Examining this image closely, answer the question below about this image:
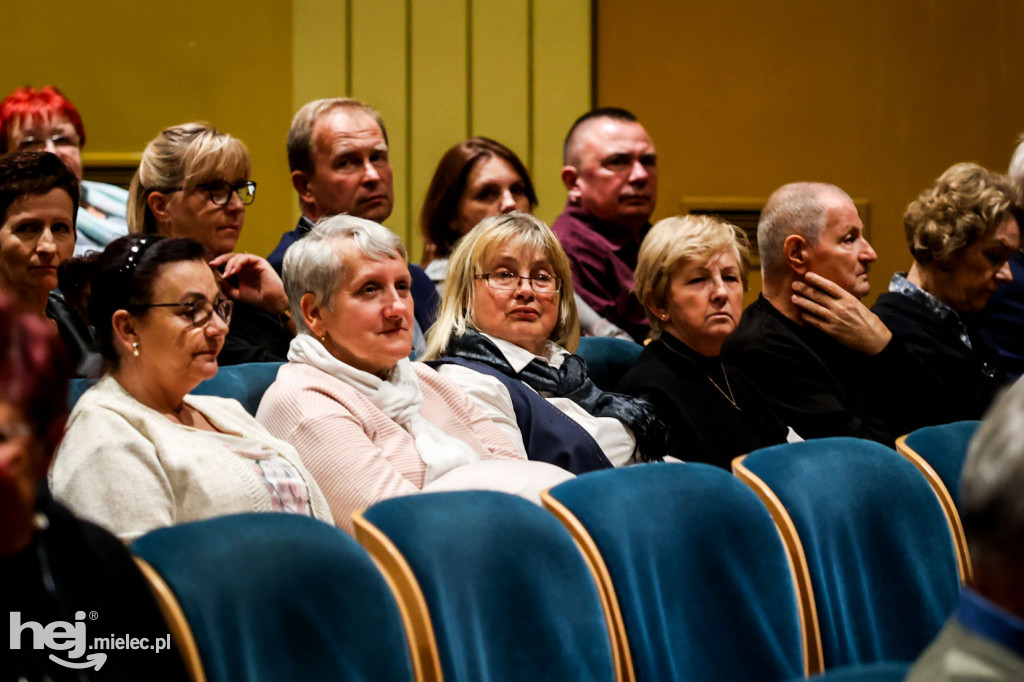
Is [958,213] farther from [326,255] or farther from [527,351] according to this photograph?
[326,255]

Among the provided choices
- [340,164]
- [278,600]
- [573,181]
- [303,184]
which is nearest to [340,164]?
[340,164]

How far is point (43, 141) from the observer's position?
2422 millimetres

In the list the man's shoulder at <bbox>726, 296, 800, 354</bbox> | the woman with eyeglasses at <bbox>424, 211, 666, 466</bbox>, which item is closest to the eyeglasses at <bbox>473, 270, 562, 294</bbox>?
the woman with eyeglasses at <bbox>424, 211, 666, 466</bbox>

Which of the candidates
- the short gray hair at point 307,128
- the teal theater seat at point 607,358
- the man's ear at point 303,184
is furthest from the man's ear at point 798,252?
the man's ear at point 303,184

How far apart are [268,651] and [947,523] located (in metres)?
0.95

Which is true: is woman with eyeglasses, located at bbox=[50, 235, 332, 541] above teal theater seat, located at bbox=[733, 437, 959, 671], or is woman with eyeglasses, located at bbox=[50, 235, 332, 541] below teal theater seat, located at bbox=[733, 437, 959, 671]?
above

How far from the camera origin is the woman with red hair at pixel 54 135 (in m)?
2.38

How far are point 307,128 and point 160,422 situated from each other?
1.32 m

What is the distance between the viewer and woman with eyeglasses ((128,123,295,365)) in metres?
2.18

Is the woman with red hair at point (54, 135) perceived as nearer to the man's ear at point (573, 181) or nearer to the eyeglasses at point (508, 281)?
the eyeglasses at point (508, 281)

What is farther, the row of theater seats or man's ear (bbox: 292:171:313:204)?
man's ear (bbox: 292:171:313:204)

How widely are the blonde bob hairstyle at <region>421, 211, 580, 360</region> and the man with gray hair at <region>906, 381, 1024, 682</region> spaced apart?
1446 millimetres

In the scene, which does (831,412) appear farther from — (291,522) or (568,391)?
(291,522)

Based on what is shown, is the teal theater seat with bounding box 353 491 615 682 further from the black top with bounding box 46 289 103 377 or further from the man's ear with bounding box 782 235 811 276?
the man's ear with bounding box 782 235 811 276
